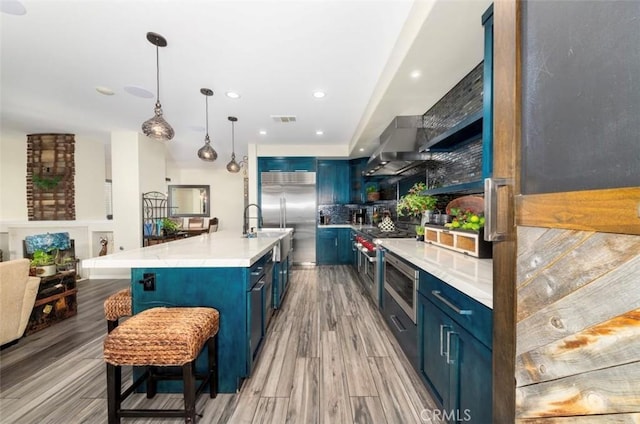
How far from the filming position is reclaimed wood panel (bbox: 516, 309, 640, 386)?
40 cm

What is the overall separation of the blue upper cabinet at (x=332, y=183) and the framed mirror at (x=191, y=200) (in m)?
5.22

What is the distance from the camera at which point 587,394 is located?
446 mm

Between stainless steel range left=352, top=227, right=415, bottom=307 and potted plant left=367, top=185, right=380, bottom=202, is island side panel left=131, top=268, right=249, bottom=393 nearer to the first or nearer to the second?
stainless steel range left=352, top=227, right=415, bottom=307

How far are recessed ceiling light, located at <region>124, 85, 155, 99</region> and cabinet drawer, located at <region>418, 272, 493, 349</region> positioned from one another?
3.81 meters

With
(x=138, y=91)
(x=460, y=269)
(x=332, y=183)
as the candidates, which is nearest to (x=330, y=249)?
(x=332, y=183)

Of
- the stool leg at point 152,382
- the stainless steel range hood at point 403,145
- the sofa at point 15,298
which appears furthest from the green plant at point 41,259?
the stainless steel range hood at point 403,145

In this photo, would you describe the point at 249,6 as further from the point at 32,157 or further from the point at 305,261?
the point at 32,157

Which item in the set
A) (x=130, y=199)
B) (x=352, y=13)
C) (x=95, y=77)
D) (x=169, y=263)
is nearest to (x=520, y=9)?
(x=352, y=13)

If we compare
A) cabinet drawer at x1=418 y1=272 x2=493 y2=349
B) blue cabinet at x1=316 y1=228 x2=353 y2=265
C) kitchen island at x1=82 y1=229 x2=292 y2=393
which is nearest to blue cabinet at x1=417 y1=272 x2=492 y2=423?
cabinet drawer at x1=418 y1=272 x2=493 y2=349

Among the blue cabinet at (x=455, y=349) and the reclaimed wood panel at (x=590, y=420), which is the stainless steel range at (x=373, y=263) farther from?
the reclaimed wood panel at (x=590, y=420)

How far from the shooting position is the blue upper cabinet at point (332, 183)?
18.2 ft

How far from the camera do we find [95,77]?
2697 millimetres

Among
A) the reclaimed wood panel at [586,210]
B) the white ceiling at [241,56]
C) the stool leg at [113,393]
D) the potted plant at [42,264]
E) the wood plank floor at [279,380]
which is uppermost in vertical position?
the white ceiling at [241,56]

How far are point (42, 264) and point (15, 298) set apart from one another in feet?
2.04
